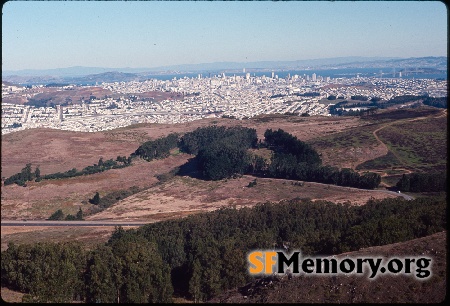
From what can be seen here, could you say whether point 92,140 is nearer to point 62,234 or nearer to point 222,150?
point 222,150

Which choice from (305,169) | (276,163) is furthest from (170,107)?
(305,169)

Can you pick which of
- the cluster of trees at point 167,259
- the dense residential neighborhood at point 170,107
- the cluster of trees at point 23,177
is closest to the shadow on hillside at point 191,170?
the cluster of trees at point 23,177

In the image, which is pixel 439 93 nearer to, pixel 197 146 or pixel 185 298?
pixel 197 146

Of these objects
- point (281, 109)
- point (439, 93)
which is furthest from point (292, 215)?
point (439, 93)

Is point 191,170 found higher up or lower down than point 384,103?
lower down

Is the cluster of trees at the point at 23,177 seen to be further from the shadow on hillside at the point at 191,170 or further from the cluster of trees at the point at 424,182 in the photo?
the cluster of trees at the point at 424,182

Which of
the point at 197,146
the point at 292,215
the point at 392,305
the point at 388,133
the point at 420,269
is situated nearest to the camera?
the point at 392,305

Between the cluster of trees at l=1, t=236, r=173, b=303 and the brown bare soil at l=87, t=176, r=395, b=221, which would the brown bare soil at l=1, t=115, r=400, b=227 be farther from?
the cluster of trees at l=1, t=236, r=173, b=303
